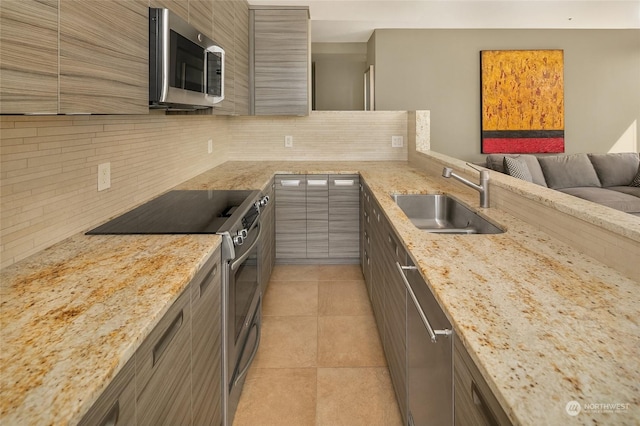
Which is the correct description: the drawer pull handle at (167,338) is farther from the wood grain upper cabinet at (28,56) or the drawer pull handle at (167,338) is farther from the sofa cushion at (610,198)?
the sofa cushion at (610,198)

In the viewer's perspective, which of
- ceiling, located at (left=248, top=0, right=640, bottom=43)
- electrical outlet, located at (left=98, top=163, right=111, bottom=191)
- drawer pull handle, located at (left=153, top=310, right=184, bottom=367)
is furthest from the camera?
ceiling, located at (left=248, top=0, right=640, bottom=43)

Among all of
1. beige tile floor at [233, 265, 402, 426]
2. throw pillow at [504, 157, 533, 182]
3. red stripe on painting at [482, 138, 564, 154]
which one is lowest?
beige tile floor at [233, 265, 402, 426]

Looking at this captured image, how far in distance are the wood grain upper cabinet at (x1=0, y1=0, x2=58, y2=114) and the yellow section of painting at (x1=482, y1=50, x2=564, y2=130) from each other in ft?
20.0

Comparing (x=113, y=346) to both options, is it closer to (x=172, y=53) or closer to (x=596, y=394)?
(x=596, y=394)

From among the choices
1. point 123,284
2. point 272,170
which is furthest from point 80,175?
point 272,170

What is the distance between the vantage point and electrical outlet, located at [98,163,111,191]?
5.91ft

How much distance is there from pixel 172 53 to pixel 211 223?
2.25 feet

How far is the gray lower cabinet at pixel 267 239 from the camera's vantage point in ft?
9.41

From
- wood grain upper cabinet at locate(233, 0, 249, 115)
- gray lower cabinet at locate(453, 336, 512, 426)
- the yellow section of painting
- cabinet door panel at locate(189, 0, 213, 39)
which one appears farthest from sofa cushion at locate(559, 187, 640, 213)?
gray lower cabinet at locate(453, 336, 512, 426)

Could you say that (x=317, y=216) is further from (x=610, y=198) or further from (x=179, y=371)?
(x=610, y=198)

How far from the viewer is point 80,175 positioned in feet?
5.43

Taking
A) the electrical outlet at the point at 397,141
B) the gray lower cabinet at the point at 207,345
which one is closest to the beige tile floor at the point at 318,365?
the gray lower cabinet at the point at 207,345

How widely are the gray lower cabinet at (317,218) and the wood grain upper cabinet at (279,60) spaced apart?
730mm

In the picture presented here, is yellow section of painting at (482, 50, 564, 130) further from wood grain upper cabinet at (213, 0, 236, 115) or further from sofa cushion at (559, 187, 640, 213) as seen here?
wood grain upper cabinet at (213, 0, 236, 115)
